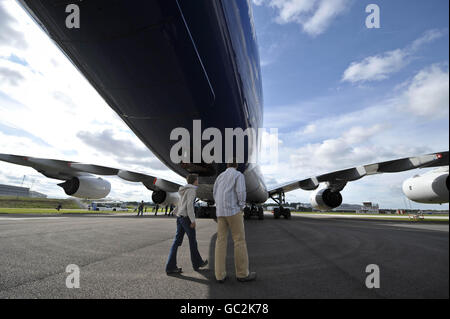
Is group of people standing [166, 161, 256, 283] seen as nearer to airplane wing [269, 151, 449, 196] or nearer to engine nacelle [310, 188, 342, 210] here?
airplane wing [269, 151, 449, 196]

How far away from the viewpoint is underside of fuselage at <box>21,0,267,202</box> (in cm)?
212

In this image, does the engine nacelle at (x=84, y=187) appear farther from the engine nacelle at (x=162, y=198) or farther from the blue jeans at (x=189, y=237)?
the blue jeans at (x=189, y=237)

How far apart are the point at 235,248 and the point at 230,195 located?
0.64m

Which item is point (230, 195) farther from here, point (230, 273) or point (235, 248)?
point (230, 273)

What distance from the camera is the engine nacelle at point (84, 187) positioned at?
1063cm

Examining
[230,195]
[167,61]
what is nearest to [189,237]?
[230,195]

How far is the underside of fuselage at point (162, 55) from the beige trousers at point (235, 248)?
1.96 m

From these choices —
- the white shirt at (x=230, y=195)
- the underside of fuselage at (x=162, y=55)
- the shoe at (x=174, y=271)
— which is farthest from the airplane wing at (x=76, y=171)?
the white shirt at (x=230, y=195)

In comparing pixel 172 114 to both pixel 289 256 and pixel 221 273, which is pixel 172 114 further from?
pixel 289 256

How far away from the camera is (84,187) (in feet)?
35.1

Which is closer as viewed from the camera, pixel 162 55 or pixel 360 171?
pixel 162 55
